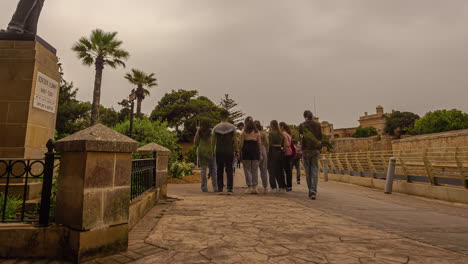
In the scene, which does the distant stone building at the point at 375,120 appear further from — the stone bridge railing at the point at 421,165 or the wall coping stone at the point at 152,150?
the wall coping stone at the point at 152,150

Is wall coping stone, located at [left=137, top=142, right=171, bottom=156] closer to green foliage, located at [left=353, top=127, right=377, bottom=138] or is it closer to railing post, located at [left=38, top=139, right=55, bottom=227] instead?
railing post, located at [left=38, top=139, right=55, bottom=227]

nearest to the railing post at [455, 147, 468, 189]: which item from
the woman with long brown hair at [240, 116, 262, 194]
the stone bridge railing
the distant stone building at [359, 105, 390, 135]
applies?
the stone bridge railing

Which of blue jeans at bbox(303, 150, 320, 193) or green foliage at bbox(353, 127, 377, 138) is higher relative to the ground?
green foliage at bbox(353, 127, 377, 138)

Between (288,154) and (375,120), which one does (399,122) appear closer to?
(375,120)

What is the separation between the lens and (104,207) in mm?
2484

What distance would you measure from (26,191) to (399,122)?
6897cm

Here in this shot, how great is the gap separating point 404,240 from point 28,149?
584 centimetres

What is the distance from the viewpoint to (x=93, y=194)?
2.40 meters

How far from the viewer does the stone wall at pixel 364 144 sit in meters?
46.9

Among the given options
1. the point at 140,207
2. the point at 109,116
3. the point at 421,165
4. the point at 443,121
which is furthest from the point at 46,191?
the point at 443,121

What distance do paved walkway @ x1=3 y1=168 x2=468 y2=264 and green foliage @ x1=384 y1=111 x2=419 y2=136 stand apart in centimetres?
6317

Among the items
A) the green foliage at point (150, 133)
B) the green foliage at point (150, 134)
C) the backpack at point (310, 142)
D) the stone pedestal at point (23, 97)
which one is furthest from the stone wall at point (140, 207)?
the green foliage at point (150, 133)

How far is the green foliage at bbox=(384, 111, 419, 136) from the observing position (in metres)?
57.3

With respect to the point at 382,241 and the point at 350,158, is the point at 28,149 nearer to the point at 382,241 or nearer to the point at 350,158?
the point at 382,241
